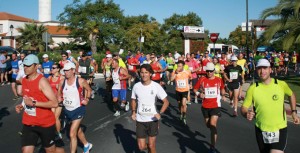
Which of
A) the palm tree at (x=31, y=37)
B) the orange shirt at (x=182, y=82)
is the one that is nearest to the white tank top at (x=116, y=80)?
the orange shirt at (x=182, y=82)

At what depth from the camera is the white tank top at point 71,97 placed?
644cm

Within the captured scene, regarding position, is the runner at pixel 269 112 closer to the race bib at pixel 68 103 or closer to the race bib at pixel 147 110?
the race bib at pixel 147 110

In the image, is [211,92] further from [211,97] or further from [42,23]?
[42,23]

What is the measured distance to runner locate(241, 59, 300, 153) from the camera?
4484 mm

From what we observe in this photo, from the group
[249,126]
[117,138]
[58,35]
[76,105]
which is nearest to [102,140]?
[117,138]

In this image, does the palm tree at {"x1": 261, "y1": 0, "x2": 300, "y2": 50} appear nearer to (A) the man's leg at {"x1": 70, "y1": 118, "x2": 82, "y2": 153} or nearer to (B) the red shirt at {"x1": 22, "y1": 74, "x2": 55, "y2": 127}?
(A) the man's leg at {"x1": 70, "y1": 118, "x2": 82, "y2": 153}

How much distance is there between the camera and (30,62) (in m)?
4.82

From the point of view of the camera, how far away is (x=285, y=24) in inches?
656

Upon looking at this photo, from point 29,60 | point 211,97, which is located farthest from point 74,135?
point 211,97

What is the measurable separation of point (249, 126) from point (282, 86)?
17.0ft

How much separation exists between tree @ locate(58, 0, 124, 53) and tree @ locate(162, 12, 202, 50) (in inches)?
760

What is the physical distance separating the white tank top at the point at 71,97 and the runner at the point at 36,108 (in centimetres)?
144

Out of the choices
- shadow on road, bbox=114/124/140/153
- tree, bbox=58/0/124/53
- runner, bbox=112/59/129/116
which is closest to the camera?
shadow on road, bbox=114/124/140/153

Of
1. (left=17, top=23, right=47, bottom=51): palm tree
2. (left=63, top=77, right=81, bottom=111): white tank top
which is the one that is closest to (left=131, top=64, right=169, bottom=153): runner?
(left=63, top=77, right=81, bottom=111): white tank top
